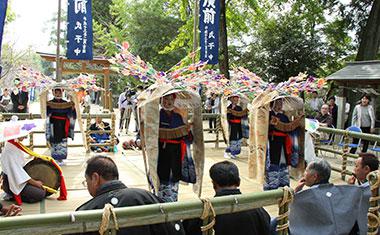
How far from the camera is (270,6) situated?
2062cm

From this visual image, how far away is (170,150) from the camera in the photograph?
18.2ft

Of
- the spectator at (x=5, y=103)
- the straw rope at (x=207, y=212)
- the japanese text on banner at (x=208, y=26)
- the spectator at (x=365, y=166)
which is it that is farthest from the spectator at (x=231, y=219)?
the spectator at (x=5, y=103)

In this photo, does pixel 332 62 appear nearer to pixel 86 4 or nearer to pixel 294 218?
pixel 86 4

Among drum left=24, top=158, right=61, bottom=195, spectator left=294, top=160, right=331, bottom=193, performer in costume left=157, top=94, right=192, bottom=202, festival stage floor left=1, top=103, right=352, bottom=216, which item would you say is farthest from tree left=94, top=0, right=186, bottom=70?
spectator left=294, top=160, right=331, bottom=193

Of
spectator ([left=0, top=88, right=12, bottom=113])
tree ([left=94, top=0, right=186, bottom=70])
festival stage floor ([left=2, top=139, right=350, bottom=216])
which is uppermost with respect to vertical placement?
tree ([left=94, top=0, right=186, bottom=70])

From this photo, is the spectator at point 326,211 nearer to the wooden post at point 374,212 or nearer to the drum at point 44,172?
the wooden post at point 374,212

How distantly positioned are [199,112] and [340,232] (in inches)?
110

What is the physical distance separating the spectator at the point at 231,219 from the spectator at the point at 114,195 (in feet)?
0.82

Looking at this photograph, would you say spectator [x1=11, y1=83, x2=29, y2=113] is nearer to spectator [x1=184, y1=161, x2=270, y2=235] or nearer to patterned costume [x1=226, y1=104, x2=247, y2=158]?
patterned costume [x1=226, y1=104, x2=247, y2=158]

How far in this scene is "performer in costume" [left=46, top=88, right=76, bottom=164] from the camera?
870cm

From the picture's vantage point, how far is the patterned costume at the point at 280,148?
6516 millimetres

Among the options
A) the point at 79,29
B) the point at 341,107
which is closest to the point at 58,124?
the point at 79,29

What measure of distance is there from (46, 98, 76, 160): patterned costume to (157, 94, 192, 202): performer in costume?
3.87 m

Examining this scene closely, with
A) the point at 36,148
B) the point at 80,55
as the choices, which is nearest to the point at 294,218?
the point at 36,148
